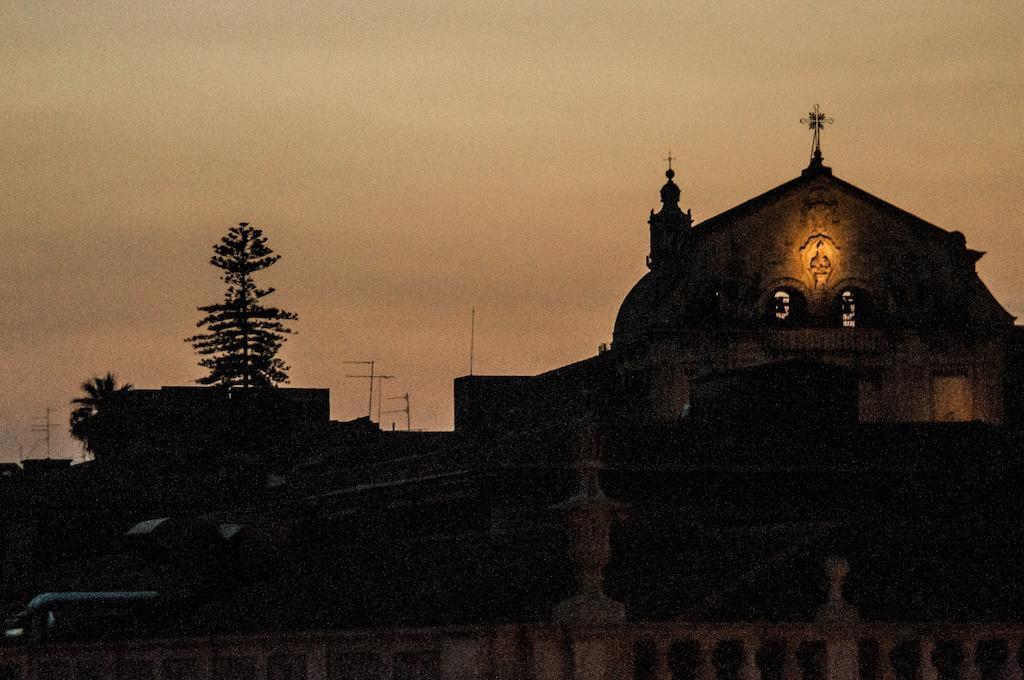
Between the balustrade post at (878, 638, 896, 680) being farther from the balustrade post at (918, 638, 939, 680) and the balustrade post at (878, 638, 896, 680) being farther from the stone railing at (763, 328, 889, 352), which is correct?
the stone railing at (763, 328, 889, 352)

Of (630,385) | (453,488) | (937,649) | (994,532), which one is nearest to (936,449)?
(453,488)

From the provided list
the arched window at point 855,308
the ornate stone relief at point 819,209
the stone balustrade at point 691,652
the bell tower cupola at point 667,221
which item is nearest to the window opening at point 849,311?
the arched window at point 855,308

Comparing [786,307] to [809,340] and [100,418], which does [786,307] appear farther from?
[100,418]

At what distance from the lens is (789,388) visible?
49250 mm

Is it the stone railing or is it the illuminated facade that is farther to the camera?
the stone railing

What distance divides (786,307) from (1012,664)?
227ft

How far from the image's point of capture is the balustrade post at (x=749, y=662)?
58.0ft

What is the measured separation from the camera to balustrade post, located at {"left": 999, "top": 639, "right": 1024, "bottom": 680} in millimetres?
18062

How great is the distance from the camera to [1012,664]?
59.3ft

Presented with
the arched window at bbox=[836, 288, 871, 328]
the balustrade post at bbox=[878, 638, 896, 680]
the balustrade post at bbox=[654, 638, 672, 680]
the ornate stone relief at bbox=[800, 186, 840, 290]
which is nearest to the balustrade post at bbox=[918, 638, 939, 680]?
the balustrade post at bbox=[878, 638, 896, 680]

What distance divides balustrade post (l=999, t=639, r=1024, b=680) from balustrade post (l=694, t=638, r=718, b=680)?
7.49 ft

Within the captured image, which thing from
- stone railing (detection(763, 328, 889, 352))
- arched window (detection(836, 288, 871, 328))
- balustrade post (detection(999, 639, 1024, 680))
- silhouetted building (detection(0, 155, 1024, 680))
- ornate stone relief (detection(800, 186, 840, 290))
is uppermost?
ornate stone relief (detection(800, 186, 840, 290))

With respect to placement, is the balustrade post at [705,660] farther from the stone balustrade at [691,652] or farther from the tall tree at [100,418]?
the tall tree at [100,418]

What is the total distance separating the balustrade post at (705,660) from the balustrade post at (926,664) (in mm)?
1625
